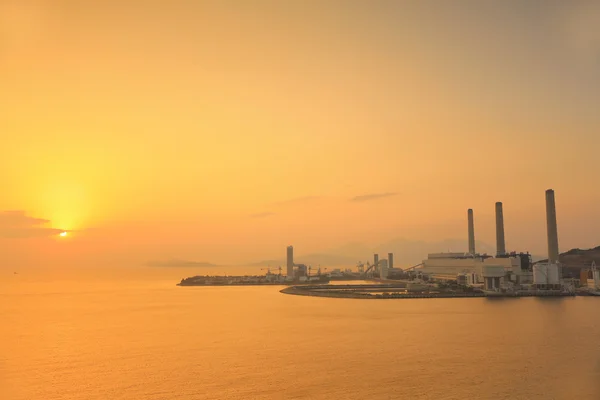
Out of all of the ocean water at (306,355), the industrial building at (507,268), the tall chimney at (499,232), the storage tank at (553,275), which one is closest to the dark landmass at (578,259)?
the tall chimney at (499,232)

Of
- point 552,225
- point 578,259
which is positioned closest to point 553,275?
point 552,225

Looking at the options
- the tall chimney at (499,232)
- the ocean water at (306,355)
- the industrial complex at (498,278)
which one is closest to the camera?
the ocean water at (306,355)

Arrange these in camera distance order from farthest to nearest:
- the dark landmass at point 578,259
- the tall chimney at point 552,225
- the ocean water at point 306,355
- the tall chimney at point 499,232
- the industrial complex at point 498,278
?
the dark landmass at point 578,259
the tall chimney at point 499,232
the tall chimney at point 552,225
the industrial complex at point 498,278
the ocean water at point 306,355

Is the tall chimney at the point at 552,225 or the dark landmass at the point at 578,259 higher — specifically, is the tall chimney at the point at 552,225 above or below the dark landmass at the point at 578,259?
above

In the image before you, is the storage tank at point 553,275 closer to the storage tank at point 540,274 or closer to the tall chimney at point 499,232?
the storage tank at point 540,274

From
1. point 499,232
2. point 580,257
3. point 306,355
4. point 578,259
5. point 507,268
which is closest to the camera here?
point 306,355

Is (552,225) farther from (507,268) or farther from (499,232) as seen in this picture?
(499,232)

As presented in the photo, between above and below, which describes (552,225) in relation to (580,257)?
above
